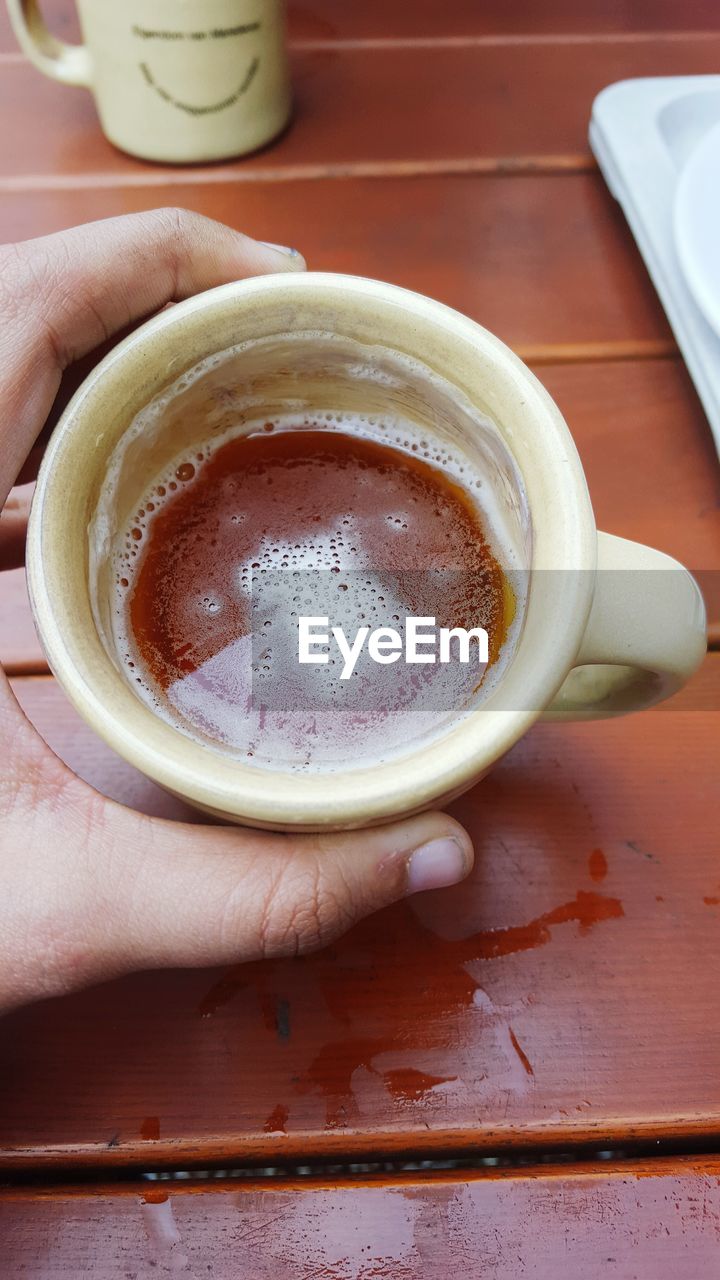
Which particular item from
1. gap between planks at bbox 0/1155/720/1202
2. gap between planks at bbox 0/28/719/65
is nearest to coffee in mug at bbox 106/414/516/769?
gap between planks at bbox 0/1155/720/1202

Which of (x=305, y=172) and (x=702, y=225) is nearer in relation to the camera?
(x=702, y=225)

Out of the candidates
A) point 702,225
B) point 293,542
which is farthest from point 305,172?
point 293,542

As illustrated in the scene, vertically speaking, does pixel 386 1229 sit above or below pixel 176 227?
below

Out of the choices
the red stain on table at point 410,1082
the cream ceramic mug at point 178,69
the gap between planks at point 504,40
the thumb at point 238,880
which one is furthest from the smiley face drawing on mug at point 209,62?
the red stain on table at point 410,1082

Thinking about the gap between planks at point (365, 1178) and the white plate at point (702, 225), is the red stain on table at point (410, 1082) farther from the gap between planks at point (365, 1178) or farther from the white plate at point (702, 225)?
the white plate at point (702, 225)

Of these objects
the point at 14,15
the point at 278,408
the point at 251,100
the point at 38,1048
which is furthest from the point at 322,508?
the point at 14,15
